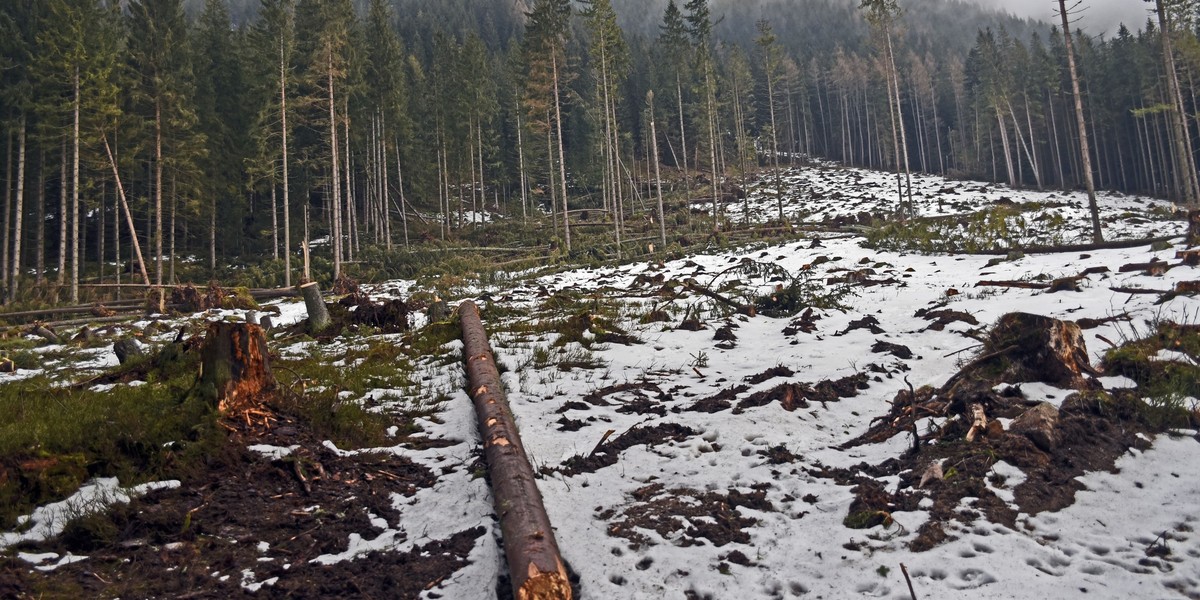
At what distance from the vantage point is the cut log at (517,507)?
3035mm

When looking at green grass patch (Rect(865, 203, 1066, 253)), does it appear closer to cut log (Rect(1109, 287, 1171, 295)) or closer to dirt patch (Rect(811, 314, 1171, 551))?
cut log (Rect(1109, 287, 1171, 295))

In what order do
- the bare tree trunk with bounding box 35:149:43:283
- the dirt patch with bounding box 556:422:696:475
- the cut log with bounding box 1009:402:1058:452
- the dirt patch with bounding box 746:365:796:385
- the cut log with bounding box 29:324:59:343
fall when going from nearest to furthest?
the cut log with bounding box 1009:402:1058:452
the dirt patch with bounding box 556:422:696:475
the dirt patch with bounding box 746:365:796:385
the cut log with bounding box 29:324:59:343
the bare tree trunk with bounding box 35:149:43:283

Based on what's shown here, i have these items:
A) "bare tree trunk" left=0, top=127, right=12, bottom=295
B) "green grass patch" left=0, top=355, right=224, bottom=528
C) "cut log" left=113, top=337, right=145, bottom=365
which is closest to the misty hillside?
"bare tree trunk" left=0, top=127, right=12, bottom=295

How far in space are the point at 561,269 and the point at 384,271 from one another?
9.45 meters

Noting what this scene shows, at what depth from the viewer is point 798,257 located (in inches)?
758

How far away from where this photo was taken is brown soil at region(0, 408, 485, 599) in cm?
325

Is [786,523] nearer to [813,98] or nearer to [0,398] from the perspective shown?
[0,398]

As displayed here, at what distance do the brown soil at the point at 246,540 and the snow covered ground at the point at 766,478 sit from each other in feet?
0.66

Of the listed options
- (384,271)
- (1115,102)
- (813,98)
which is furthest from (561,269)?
(813,98)

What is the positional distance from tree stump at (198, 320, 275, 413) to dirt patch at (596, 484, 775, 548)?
3.69 metres

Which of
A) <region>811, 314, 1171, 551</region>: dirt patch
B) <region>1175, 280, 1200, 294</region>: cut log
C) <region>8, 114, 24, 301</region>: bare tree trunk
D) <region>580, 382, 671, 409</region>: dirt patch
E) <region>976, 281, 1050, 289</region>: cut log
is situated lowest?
<region>811, 314, 1171, 551</region>: dirt patch

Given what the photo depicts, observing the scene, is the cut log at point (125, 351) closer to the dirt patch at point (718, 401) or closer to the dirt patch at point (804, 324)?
the dirt patch at point (718, 401)

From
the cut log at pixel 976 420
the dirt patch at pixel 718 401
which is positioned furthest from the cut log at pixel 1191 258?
the dirt patch at pixel 718 401

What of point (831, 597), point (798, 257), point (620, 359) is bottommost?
point (831, 597)
